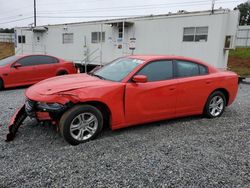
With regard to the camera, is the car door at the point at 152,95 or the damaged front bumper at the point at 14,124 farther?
the car door at the point at 152,95

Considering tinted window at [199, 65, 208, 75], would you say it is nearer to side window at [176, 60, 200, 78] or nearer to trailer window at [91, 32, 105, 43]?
side window at [176, 60, 200, 78]

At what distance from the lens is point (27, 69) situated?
9375 mm

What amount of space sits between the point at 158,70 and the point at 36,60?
250 inches

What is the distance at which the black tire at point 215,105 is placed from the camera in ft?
18.4

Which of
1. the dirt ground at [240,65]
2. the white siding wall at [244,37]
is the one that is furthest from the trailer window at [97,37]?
the white siding wall at [244,37]

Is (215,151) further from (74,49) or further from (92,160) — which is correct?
(74,49)

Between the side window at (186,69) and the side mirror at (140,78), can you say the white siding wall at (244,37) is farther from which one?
the side mirror at (140,78)

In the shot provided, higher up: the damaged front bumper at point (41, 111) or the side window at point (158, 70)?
the side window at point (158, 70)

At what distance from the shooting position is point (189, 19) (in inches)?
436

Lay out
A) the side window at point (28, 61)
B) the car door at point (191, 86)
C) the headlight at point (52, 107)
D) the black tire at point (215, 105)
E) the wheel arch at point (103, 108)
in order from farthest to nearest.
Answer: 1. the side window at point (28, 61)
2. the black tire at point (215, 105)
3. the car door at point (191, 86)
4. the wheel arch at point (103, 108)
5. the headlight at point (52, 107)

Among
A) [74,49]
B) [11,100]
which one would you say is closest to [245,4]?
[74,49]

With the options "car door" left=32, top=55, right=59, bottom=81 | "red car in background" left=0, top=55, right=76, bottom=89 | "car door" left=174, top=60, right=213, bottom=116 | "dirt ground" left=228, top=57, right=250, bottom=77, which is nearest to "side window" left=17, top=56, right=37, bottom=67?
"red car in background" left=0, top=55, right=76, bottom=89

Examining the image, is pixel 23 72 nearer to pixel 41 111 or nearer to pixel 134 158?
pixel 41 111

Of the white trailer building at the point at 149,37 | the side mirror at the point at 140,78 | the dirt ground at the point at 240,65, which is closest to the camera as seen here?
the side mirror at the point at 140,78
